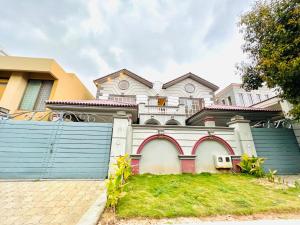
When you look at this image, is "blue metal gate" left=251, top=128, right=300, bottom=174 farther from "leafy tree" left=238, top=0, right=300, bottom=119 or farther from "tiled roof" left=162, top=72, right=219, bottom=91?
"tiled roof" left=162, top=72, right=219, bottom=91

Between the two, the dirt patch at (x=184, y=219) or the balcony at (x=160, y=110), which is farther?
the balcony at (x=160, y=110)

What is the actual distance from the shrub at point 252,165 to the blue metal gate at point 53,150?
19.1 feet

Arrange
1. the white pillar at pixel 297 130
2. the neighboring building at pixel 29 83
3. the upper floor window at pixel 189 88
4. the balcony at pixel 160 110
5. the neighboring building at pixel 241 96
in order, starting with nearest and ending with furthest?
the white pillar at pixel 297 130 → the neighboring building at pixel 29 83 → the balcony at pixel 160 110 → the upper floor window at pixel 189 88 → the neighboring building at pixel 241 96

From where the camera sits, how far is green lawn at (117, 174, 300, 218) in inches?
119

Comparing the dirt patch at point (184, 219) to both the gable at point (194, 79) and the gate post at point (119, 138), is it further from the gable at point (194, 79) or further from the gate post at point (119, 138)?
the gable at point (194, 79)

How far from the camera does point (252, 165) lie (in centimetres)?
606

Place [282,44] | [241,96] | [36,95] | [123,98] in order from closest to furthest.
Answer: [282,44], [36,95], [123,98], [241,96]

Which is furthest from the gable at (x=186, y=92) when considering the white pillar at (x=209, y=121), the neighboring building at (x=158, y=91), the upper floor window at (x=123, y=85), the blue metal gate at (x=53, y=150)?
the blue metal gate at (x=53, y=150)

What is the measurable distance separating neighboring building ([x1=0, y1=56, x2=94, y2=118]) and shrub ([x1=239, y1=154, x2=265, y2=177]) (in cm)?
1228

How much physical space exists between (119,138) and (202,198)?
379 cm

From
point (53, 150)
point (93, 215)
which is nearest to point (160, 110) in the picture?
point (53, 150)

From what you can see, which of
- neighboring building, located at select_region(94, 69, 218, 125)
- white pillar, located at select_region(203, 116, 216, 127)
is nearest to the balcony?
neighboring building, located at select_region(94, 69, 218, 125)

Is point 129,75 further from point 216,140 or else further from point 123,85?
point 216,140

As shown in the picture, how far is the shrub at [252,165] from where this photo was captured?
5.81 m
